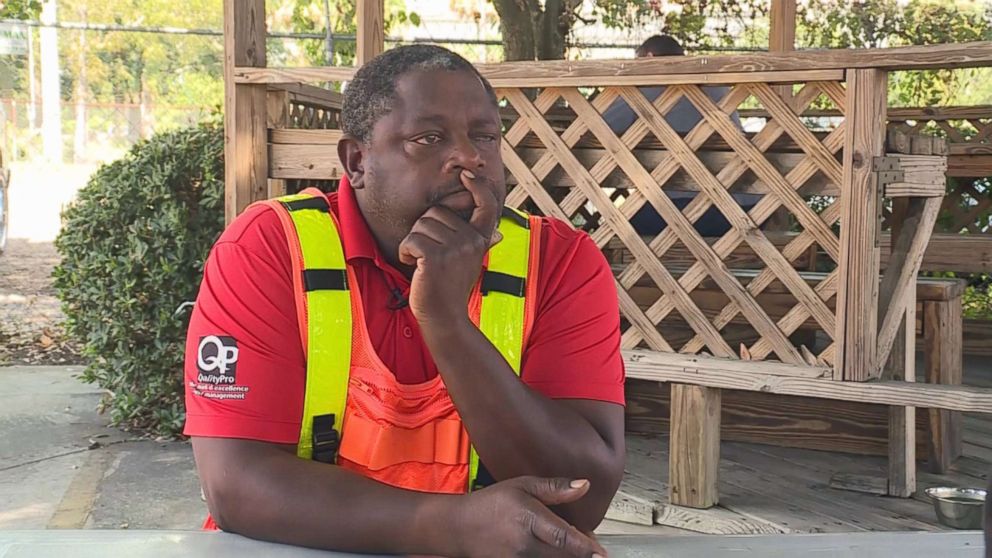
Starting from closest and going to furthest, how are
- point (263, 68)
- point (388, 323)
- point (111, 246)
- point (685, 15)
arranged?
1. point (388, 323)
2. point (263, 68)
3. point (111, 246)
4. point (685, 15)

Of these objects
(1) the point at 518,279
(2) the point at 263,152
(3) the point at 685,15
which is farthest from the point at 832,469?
(3) the point at 685,15

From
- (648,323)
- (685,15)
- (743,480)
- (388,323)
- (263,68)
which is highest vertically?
(685,15)

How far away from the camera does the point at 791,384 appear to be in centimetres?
399

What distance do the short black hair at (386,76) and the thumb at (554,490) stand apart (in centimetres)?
73

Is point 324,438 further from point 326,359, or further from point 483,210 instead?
Result: point 483,210

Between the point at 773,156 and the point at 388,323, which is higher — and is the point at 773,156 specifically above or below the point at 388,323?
above

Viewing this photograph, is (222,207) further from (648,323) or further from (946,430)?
(946,430)


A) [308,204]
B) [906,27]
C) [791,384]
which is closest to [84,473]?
[791,384]

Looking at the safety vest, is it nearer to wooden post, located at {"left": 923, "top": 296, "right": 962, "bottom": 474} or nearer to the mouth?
the mouth

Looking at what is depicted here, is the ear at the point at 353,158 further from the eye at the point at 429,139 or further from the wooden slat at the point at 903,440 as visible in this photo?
the wooden slat at the point at 903,440

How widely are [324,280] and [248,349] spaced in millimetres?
165

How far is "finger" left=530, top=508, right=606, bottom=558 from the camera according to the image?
1471 millimetres

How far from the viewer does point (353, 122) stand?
204 centimetres

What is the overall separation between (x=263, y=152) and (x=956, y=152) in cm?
419
